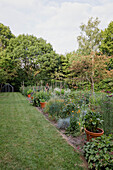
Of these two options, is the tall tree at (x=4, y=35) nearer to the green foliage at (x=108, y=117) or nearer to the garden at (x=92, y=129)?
the garden at (x=92, y=129)

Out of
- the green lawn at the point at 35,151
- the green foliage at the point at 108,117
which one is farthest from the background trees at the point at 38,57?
the green lawn at the point at 35,151

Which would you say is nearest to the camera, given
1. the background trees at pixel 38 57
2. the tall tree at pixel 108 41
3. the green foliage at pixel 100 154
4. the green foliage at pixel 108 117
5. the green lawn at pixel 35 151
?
the green foliage at pixel 100 154

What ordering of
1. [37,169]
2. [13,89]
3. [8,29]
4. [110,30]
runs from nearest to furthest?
[37,169]
[110,30]
[13,89]
[8,29]

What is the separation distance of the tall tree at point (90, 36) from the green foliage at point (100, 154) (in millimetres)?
16007

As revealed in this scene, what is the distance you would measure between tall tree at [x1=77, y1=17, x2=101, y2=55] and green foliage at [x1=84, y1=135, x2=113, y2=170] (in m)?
16.0

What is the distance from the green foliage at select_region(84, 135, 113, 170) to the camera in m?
1.64

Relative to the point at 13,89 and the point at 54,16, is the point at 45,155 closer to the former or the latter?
the point at 54,16

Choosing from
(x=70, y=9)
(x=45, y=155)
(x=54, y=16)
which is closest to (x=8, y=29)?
(x=54, y=16)

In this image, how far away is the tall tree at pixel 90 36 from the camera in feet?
55.6

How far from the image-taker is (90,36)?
17.4 meters

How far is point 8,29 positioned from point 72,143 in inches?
769

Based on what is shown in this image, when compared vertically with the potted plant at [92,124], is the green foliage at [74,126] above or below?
below

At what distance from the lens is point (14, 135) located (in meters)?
2.85

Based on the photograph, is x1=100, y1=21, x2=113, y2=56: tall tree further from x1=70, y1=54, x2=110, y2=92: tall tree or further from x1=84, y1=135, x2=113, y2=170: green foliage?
x1=84, y1=135, x2=113, y2=170: green foliage
